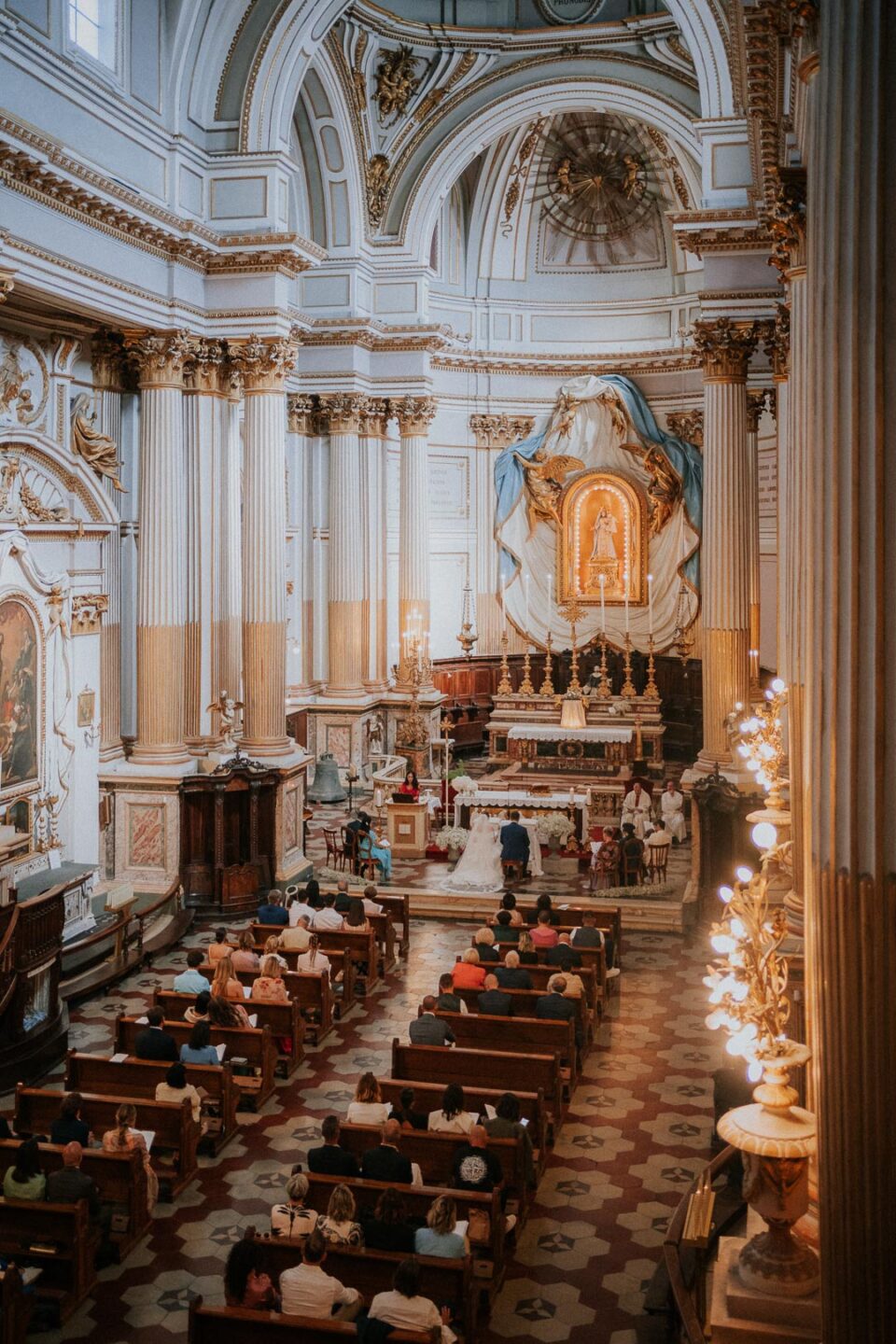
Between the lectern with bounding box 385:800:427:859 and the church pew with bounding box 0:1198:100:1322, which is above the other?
the lectern with bounding box 385:800:427:859

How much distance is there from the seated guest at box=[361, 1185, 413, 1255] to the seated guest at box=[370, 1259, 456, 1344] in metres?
0.82

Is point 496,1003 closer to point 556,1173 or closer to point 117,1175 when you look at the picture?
point 556,1173

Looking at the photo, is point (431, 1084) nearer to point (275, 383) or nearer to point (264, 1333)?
point (264, 1333)

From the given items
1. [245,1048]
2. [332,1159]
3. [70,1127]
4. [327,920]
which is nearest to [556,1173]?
[332,1159]

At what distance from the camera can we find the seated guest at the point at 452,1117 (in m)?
9.18

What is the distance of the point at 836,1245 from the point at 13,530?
41.2 feet

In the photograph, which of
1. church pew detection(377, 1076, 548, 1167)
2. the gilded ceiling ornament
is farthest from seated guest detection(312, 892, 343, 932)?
the gilded ceiling ornament

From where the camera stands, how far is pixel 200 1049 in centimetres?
1069

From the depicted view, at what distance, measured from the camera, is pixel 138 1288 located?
8.38 meters

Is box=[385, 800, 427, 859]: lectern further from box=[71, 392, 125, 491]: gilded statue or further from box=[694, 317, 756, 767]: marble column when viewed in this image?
box=[71, 392, 125, 491]: gilded statue

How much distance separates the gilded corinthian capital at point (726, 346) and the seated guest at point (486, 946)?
31.7ft

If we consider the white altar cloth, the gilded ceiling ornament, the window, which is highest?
the gilded ceiling ornament

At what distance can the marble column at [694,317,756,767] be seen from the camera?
18.8 metres

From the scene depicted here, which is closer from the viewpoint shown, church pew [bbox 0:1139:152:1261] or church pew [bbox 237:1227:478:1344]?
church pew [bbox 237:1227:478:1344]
